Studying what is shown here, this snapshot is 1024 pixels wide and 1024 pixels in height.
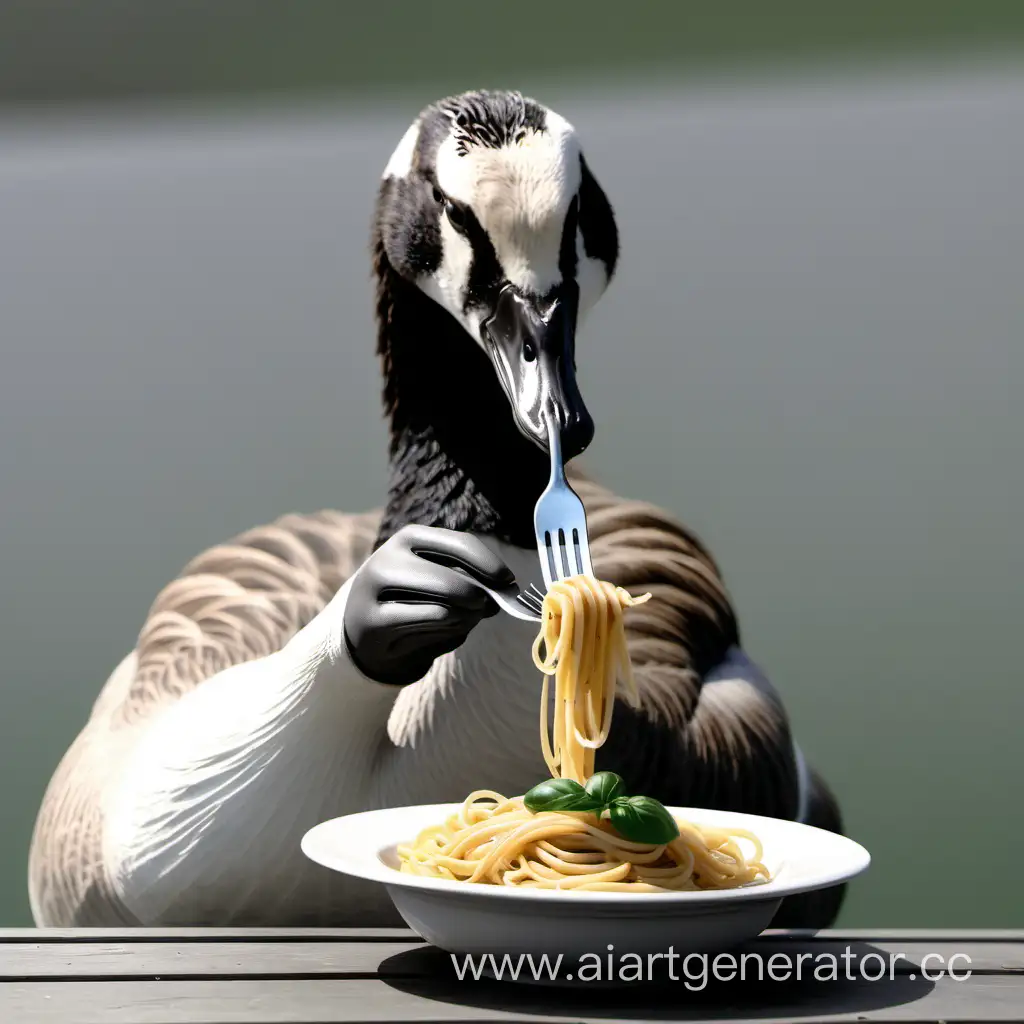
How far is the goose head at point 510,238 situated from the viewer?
151 cm

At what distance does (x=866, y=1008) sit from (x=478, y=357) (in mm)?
1017

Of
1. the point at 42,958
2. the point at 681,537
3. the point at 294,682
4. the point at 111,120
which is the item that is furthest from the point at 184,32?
the point at 42,958

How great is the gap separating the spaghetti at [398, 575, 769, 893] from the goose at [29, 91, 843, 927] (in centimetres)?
10

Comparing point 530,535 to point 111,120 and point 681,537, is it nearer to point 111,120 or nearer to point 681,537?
point 681,537

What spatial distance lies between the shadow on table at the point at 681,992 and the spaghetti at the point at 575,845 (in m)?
0.08

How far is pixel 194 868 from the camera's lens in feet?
5.58

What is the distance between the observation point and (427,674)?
175 cm

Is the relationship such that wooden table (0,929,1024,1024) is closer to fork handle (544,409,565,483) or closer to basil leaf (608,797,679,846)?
basil leaf (608,797,679,846)

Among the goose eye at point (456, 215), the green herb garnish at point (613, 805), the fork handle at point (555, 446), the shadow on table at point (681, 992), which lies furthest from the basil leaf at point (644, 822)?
the goose eye at point (456, 215)

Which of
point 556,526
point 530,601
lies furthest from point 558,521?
point 530,601

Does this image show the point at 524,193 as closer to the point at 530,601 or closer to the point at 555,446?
the point at 555,446

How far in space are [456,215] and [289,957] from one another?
0.85m

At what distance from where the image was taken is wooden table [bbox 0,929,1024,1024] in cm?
107

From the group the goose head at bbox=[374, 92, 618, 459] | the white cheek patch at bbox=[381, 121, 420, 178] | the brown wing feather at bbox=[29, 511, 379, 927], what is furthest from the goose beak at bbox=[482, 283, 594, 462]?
the brown wing feather at bbox=[29, 511, 379, 927]
